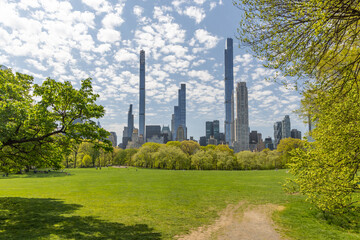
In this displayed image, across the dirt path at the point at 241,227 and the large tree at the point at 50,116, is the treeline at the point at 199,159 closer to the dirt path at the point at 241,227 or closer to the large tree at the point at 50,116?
the dirt path at the point at 241,227

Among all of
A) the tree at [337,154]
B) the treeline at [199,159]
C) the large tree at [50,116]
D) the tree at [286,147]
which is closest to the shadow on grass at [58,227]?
the large tree at [50,116]

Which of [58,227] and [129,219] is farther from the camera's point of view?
[129,219]

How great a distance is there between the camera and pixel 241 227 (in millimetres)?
12883

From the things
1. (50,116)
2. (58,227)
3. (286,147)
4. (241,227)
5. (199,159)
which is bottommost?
(199,159)

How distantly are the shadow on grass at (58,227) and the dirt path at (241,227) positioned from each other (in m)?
2.85

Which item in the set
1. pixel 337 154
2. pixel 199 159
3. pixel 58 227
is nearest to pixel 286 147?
pixel 199 159

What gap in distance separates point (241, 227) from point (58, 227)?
10.7m

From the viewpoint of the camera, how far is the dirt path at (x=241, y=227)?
11286mm

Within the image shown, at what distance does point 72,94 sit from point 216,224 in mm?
11626

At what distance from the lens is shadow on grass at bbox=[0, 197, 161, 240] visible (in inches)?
415

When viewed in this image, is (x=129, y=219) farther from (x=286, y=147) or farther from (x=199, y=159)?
(x=286, y=147)

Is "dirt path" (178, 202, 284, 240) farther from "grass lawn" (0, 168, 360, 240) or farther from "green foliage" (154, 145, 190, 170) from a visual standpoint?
"green foliage" (154, 145, 190, 170)

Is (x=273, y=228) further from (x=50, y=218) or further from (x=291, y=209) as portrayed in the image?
(x=50, y=218)

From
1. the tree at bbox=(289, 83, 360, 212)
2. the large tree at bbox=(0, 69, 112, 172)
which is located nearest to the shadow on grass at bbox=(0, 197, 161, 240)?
the large tree at bbox=(0, 69, 112, 172)
